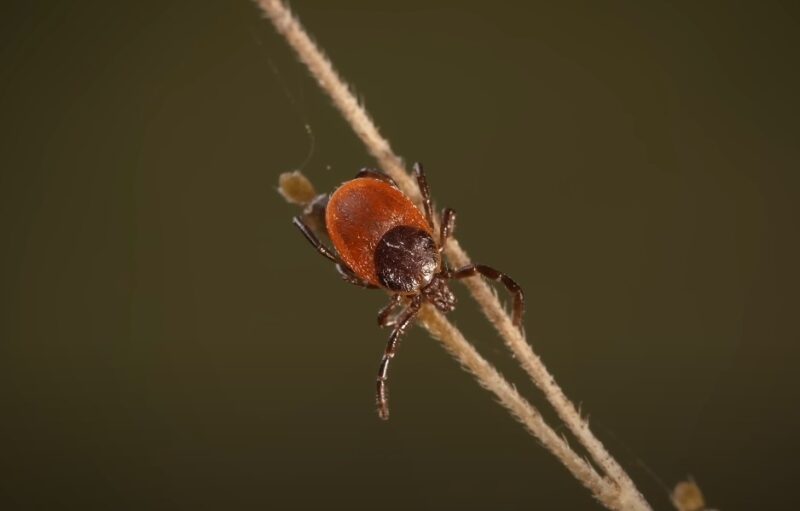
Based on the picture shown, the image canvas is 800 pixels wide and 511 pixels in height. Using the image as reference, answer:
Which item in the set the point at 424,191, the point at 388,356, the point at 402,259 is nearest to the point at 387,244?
the point at 402,259

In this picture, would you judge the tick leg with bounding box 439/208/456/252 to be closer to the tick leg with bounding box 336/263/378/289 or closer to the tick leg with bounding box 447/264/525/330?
the tick leg with bounding box 447/264/525/330

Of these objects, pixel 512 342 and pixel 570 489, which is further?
pixel 570 489

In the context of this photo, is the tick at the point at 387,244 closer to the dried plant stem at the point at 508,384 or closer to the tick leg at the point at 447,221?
the tick leg at the point at 447,221

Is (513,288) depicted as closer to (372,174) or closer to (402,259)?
(402,259)

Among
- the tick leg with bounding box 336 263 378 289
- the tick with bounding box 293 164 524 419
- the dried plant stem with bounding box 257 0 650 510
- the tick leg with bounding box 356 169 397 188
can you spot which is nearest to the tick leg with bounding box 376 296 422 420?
the tick with bounding box 293 164 524 419

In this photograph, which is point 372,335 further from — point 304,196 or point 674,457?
point 304,196

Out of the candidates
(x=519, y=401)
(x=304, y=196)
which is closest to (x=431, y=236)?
Result: (x=304, y=196)
